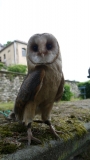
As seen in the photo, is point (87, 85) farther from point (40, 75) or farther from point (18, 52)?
point (18, 52)

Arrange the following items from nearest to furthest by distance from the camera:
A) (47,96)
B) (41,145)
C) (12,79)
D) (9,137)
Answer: (41,145) → (9,137) → (47,96) → (12,79)

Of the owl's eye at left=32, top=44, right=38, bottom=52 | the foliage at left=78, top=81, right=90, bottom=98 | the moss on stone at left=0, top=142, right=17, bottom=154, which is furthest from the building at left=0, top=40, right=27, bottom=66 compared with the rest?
the moss on stone at left=0, top=142, right=17, bottom=154

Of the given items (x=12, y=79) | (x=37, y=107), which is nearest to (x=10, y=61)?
(x=12, y=79)

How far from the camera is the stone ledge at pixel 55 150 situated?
950 millimetres

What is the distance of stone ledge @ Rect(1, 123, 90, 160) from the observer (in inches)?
37.4

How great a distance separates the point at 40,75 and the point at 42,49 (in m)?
0.21

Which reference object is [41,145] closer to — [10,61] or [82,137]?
[82,137]

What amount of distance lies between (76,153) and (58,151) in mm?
295

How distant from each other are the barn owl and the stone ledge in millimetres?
120

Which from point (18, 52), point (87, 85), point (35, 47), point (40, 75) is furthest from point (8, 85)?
point (18, 52)

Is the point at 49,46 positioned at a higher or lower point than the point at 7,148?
higher

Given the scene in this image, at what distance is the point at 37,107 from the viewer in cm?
144

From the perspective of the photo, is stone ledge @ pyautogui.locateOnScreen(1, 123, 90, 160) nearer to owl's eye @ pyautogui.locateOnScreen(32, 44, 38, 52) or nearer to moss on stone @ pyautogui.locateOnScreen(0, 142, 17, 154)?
moss on stone @ pyautogui.locateOnScreen(0, 142, 17, 154)

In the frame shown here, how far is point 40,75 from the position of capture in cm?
126
